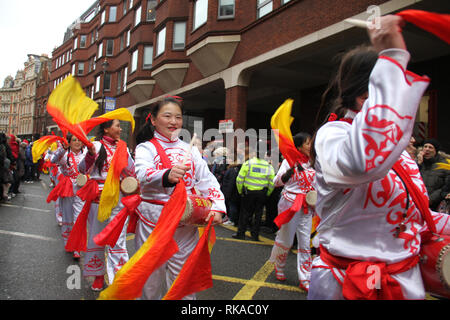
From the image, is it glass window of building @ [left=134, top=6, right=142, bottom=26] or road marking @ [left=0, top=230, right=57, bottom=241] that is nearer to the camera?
road marking @ [left=0, top=230, right=57, bottom=241]

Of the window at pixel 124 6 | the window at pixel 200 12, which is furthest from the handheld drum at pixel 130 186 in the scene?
the window at pixel 124 6

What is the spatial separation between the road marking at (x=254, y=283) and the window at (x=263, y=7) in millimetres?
9341

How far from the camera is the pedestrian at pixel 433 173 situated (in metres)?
4.89

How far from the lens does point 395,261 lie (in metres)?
1.34

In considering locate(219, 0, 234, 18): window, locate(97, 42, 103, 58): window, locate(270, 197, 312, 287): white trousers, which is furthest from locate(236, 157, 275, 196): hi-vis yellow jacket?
locate(97, 42, 103, 58): window

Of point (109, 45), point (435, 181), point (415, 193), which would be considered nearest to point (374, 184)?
point (415, 193)

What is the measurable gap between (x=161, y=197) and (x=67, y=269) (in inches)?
108

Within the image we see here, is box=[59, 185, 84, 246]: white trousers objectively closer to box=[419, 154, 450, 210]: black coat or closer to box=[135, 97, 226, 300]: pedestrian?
box=[135, 97, 226, 300]: pedestrian

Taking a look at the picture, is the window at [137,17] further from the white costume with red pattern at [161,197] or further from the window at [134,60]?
the white costume with red pattern at [161,197]

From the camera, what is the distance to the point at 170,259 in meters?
2.49

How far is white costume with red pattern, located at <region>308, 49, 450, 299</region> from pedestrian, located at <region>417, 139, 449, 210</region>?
4049mm

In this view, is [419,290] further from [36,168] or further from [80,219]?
[36,168]

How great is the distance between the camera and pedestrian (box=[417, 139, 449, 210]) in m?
4.89
